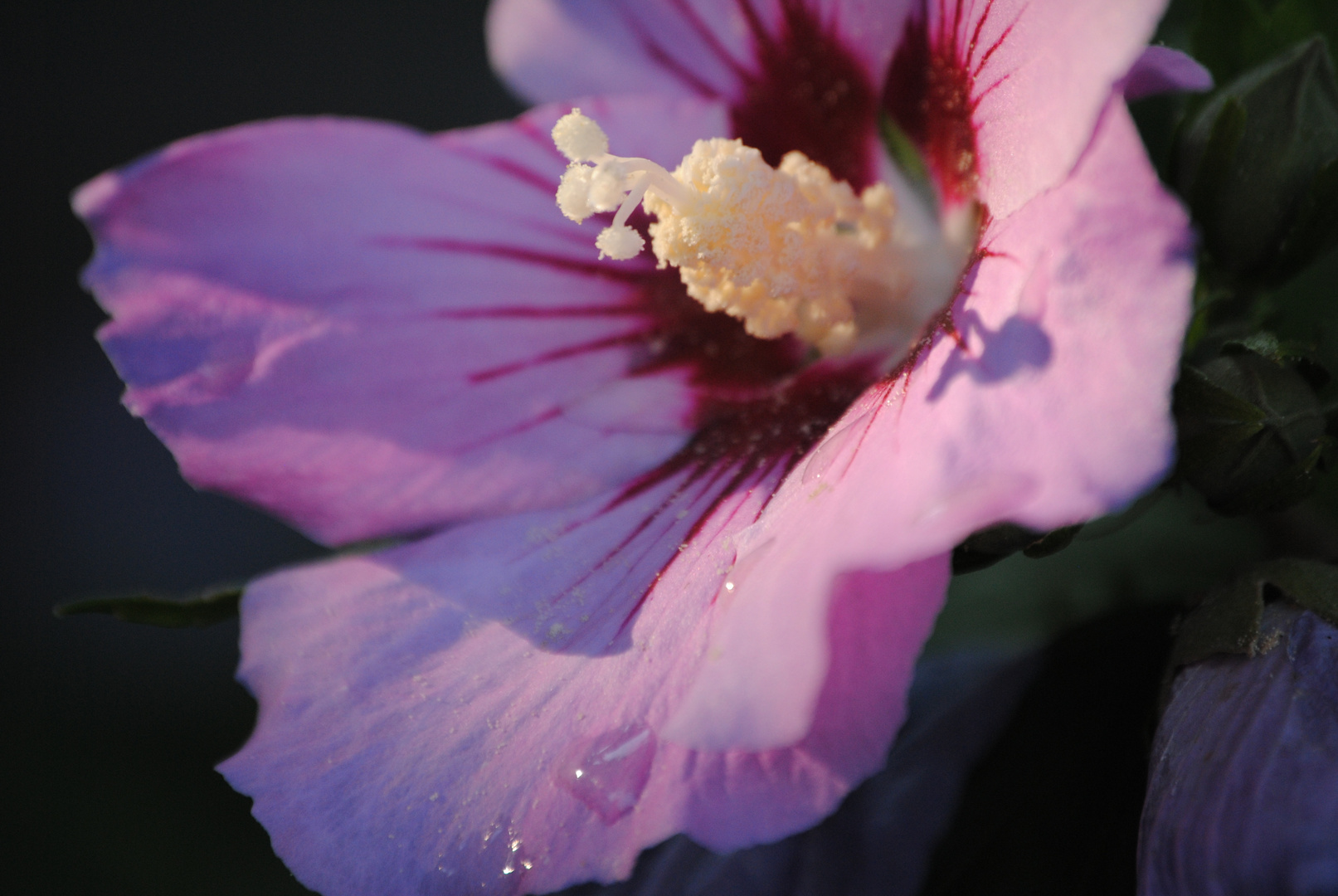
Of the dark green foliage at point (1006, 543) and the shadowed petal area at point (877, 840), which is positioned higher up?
the dark green foliage at point (1006, 543)

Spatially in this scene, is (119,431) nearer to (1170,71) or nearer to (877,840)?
(877,840)

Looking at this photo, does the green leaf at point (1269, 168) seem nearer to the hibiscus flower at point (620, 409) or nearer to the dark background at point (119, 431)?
the hibiscus flower at point (620, 409)

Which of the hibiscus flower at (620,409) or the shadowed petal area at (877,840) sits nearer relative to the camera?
the hibiscus flower at (620,409)

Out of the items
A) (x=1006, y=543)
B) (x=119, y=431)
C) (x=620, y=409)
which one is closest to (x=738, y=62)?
(x=620, y=409)

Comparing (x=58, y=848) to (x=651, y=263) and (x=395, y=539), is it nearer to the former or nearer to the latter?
(x=395, y=539)

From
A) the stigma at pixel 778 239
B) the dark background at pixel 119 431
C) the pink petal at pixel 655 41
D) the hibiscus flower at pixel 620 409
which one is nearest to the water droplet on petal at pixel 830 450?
the hibiscus flower at pixel 620 409

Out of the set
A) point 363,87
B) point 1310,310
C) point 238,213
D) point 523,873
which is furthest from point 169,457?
point 1310,310
